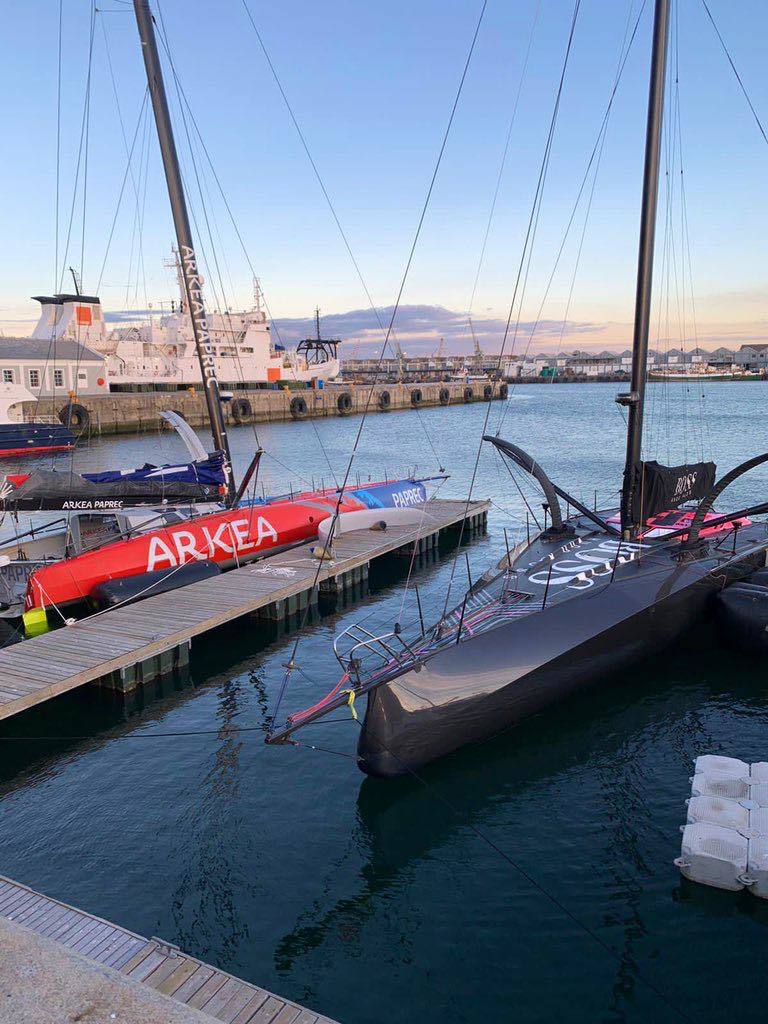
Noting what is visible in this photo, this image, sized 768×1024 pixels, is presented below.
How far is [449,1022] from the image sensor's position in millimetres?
6355

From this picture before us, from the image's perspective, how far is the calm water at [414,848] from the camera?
6.84 metres

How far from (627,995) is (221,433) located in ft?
50.0

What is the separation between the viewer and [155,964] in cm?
601

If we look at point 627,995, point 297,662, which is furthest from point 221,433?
point 627,995

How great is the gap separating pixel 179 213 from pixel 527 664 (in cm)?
1377

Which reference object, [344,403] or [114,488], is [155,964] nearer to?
[114,488]

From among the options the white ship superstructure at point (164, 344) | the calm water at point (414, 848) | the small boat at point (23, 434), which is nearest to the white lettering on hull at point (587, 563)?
the calm water at point (414, 848)

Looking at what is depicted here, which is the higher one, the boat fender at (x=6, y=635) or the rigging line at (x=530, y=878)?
the boat fender at (x=6, y=635)

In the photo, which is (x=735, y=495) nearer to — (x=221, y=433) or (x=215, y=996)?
(x=221, y=433)

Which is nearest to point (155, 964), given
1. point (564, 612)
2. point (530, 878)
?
point (530, 878)

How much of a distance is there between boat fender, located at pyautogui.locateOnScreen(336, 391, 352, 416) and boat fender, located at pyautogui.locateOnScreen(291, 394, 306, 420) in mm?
6505

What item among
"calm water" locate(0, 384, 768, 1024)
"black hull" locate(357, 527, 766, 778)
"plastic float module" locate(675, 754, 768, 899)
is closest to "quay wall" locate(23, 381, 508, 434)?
"black hull" locate(357, 527, 766, 778)

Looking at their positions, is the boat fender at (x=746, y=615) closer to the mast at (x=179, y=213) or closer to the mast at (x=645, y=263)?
the mast at (x=645, y=263)

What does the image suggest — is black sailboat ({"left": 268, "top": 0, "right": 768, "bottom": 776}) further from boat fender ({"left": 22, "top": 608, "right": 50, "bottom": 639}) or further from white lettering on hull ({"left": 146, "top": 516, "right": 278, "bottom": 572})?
boat fender ({"left": 22, "top": 608, "right": 50, "bottom": 639})
